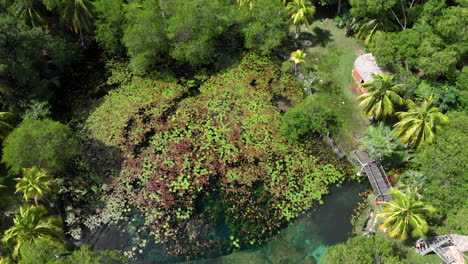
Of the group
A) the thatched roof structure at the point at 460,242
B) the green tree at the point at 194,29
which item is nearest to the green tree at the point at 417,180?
the thatched roof structure at the point at 460,242

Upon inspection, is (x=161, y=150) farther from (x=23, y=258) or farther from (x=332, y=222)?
(x=332, y=222)

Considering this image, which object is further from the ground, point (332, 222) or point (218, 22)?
point (218, 22)

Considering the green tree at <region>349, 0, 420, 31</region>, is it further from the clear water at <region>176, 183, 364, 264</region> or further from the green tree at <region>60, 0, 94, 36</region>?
the green tree at <region>60, 0, 94, 36</region>

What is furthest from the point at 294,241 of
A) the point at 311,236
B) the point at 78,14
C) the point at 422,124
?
the point at 78,14

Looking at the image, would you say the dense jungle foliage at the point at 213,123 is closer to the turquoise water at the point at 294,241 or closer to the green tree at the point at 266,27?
the green tree at the point at 266,27

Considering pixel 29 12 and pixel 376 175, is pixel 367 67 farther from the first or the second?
pixel 29 12

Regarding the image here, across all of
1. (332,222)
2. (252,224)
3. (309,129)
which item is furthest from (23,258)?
(309,129)

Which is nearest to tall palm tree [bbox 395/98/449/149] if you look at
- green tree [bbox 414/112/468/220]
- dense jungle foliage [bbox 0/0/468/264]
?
dense jungle foliage [bbox 0/0/468/264]
